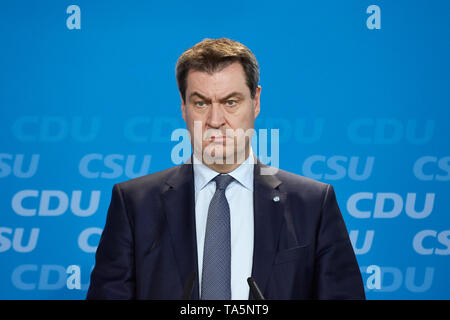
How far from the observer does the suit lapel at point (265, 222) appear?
1244mm

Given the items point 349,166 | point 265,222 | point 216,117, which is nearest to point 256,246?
point 265,222

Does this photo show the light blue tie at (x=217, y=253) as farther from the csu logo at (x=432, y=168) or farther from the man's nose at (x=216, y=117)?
the csu logo at (x=432, y=168)

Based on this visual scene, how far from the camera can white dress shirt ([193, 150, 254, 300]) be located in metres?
1.26

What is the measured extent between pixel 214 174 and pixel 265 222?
8.8 inches

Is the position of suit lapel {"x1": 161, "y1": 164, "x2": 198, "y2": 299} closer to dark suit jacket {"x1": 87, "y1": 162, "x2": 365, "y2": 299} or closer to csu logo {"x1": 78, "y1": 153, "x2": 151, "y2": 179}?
dark suit jacket {"x1": 87, "y1": 162, "x2": 365, "y2": 299}

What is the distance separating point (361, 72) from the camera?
248 cm

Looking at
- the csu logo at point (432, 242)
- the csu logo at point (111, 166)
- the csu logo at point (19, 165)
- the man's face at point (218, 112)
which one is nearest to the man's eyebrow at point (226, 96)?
the man's face at point (218, 112)

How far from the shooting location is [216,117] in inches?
50.6

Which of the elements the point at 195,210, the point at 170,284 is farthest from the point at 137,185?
the point at 170,284

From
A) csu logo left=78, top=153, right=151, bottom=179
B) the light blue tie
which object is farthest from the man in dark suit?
csu logo left=78, top=153, right=151, bottom=179

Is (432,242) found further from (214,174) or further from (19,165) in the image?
(19,165)

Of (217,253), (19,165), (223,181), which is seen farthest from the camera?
(19,165)
